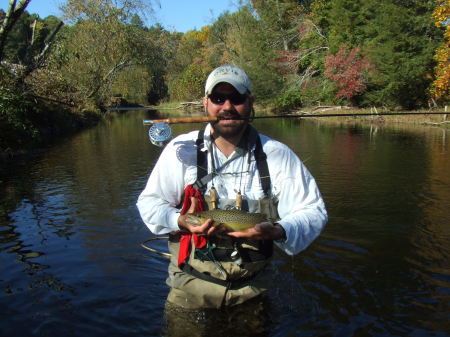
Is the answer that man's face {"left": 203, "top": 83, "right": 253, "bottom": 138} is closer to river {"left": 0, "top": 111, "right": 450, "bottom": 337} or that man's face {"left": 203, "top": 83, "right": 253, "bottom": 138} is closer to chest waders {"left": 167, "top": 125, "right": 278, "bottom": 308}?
chest waders {"left": 167, "top": 125, "right": 278, "bottom": 308}

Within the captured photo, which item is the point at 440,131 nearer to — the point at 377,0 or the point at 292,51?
the point at 377,0

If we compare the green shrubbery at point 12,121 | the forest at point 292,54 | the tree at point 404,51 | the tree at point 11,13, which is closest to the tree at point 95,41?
the forest at point 292,54

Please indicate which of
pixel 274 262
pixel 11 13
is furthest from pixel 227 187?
pixel 11 13

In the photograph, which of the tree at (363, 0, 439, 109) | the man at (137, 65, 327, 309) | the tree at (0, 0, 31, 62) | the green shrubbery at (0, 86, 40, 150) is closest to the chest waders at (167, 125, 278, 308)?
the man at (137, 65, 327, 309)

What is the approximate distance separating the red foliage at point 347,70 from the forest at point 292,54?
94 millimetres

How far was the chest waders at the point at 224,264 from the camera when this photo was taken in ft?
10.9

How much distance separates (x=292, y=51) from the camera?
4953 centimetres

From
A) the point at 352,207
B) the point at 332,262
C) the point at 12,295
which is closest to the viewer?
the point at 12,295

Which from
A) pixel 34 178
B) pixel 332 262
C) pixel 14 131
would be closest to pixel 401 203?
pixel 332 262

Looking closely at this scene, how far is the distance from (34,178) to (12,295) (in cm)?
786

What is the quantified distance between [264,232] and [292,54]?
48.4m

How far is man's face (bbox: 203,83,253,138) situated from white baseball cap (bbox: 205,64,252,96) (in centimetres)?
5

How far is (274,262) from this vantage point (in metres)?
6.81

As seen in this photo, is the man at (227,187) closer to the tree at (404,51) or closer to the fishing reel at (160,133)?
the fishing reel at (160,133)
